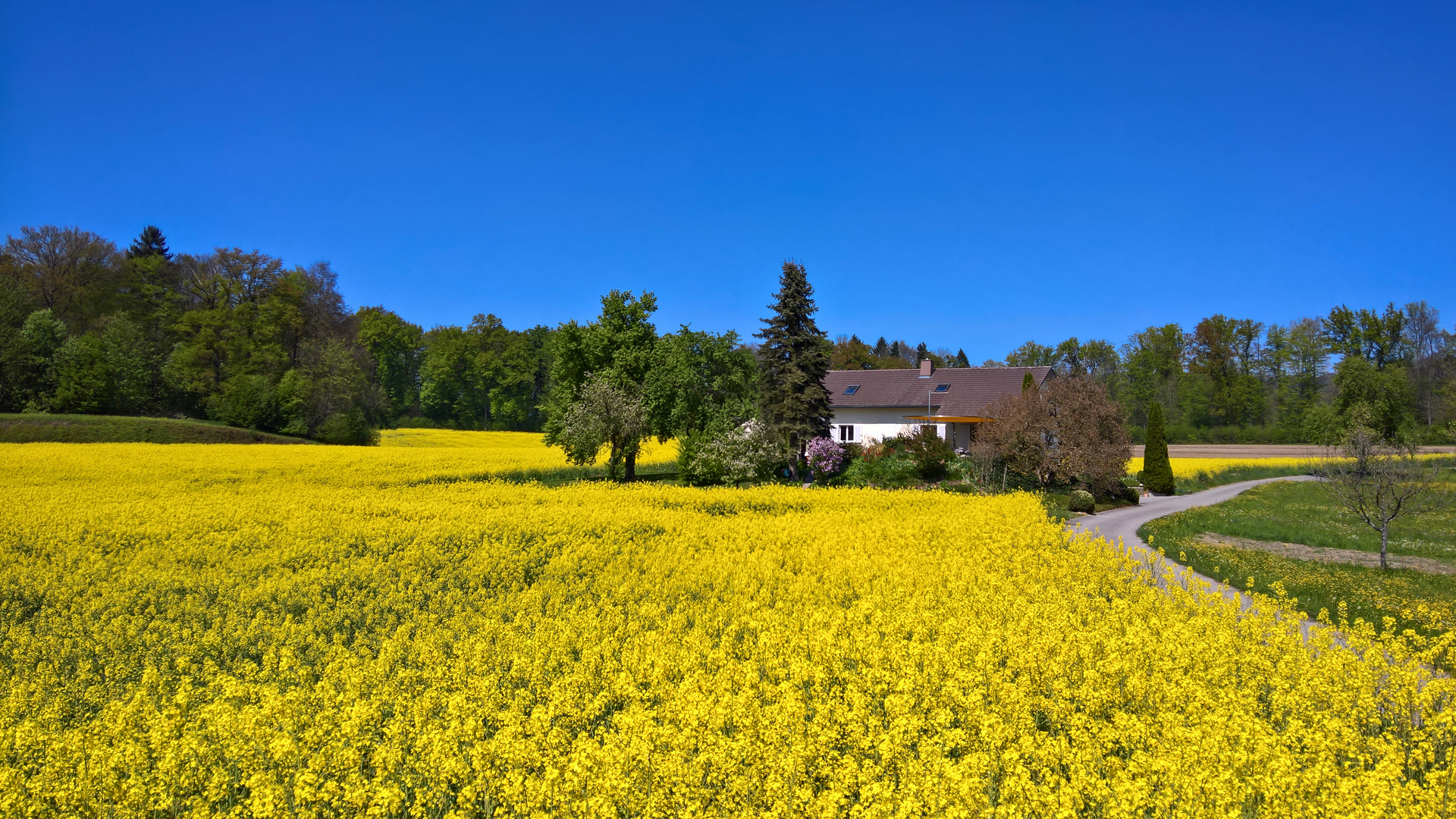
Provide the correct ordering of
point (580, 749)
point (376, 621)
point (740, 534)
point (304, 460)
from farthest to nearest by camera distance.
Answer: point (304, 460) < point (740, 534) < point (376, 621) < point (580, 749)

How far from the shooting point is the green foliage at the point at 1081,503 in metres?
26.0

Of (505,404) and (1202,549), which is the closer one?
(1202,549)

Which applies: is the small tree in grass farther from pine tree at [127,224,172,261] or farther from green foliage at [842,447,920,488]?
pine tree at [127,224,172,261]

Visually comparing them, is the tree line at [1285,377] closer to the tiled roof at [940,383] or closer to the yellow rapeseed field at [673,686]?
the tiled roof at [940,383]

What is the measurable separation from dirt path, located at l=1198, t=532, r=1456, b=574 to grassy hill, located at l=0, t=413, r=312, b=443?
44696 millimetres

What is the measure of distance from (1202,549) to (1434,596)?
15.3 feet

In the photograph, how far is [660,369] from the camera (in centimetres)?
3012

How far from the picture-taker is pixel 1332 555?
16.9 meters

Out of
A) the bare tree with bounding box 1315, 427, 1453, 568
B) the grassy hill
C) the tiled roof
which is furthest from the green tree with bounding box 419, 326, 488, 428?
the bare tree with bounding box 1315, 427, 1453, 568

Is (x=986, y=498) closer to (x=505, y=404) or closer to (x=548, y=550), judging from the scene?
(x=548, y=550)

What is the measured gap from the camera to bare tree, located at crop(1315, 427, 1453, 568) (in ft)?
50.7

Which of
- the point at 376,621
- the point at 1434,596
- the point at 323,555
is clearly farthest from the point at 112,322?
the point at 1434,596

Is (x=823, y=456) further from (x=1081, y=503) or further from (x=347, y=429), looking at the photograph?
(x=347, y=429)

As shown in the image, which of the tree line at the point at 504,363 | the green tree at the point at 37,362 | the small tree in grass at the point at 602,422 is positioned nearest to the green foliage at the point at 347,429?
the tree line at the point at 504,363
